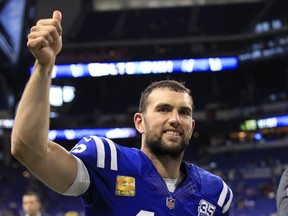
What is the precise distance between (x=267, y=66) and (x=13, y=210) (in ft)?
40.3

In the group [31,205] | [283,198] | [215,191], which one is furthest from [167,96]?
[31,205]

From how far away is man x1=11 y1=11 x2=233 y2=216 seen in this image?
1.81 meters

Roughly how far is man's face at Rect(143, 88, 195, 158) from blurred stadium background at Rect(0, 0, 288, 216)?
1657 cm

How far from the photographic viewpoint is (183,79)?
22203mm

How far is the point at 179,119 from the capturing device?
2369mm

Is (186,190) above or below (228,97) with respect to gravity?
below

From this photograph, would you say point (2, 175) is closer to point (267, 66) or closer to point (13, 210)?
point (13, 210)

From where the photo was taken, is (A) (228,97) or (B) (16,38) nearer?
(B) (16,38)

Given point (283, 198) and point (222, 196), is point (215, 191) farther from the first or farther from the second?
point (283, 198)

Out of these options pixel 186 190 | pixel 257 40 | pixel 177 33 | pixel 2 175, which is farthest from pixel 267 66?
pixel 186 190

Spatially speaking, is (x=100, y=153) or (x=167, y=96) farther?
(x=167, y=96)

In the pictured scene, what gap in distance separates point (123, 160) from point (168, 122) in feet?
0.88

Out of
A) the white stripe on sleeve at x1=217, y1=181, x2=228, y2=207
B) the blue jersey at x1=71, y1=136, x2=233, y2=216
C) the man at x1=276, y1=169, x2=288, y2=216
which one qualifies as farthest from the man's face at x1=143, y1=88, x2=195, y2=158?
the man at x1=276, y1=169, x2=288, y2=216

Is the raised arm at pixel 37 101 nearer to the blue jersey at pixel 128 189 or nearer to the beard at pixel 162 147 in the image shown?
the blue jersey at pixel 128 189
